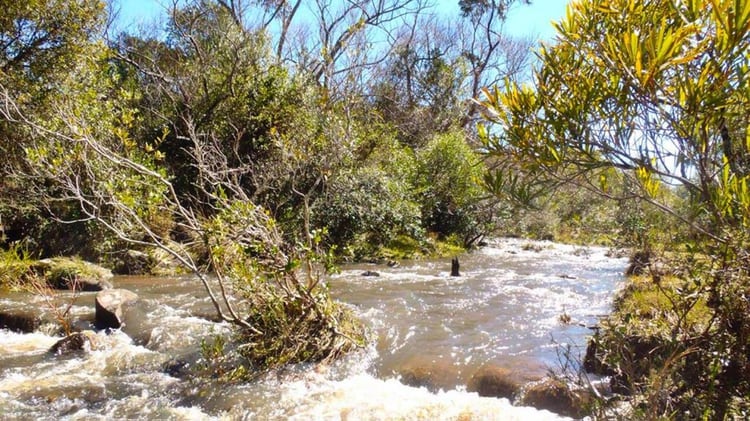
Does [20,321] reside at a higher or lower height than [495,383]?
higher

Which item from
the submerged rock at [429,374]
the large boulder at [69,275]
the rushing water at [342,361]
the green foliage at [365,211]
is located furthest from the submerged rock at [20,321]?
the green foliage at [365,211]

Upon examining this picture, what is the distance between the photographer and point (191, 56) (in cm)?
1794

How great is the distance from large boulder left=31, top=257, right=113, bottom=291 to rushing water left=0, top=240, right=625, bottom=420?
526 mm

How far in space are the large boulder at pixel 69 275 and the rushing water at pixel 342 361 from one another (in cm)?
53

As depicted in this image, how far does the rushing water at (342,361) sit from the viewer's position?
506 cm

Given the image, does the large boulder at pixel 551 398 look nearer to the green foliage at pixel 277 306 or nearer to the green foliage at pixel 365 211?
the green foliage at pixel 277 306

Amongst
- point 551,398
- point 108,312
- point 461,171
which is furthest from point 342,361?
point 461,171

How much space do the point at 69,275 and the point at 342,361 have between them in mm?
6574

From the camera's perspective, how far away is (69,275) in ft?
32.4

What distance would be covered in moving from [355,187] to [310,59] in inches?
220

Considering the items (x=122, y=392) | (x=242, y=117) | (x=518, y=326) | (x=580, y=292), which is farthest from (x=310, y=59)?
(x=122, y=392)

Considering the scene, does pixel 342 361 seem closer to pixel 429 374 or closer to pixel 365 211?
pixel 429 374

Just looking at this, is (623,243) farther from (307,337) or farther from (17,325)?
(17,325)

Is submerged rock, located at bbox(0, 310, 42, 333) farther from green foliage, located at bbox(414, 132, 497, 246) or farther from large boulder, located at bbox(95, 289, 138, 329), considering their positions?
green foliage, located at bbox(414, 132, 497, 246)
